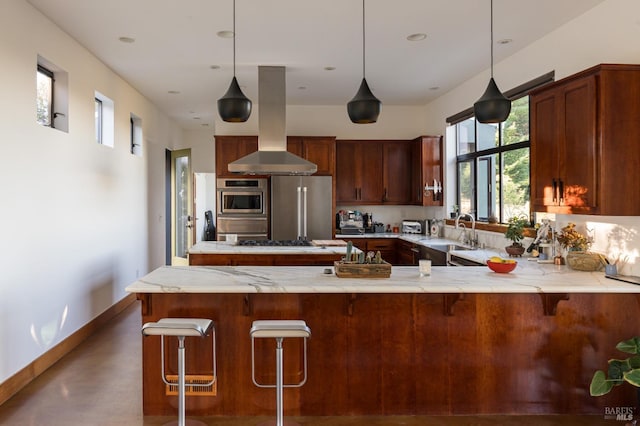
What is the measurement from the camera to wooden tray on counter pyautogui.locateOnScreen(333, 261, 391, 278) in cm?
303

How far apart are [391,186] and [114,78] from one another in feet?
13.5

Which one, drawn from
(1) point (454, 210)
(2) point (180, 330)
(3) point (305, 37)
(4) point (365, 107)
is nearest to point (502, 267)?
(4) point (365, 107)

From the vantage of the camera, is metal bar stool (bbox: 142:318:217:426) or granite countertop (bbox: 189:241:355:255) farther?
granite countertop (bbox: 189:241:355:255)

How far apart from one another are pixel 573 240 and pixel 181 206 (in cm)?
716

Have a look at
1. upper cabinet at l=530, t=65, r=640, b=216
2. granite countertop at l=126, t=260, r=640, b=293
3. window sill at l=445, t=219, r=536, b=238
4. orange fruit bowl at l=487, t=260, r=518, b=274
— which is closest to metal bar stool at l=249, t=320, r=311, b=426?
granite countertop at l=126, t=260, r=640, b=293

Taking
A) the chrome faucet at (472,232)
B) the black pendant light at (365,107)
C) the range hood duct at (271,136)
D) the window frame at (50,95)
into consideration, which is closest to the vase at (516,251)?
the chrome faucet at (472,232)

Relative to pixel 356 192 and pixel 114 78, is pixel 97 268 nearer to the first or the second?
pixel 114 78

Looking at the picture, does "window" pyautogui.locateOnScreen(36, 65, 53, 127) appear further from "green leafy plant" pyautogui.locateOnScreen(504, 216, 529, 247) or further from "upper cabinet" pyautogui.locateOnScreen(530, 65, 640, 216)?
"green leafy plant" pyautogui.locateOnScreen(504, 216, 529, 247)

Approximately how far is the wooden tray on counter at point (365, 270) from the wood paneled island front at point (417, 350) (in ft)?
0.24

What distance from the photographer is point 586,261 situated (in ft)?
11.4

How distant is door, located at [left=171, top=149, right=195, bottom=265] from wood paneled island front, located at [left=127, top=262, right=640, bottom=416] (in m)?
5.57

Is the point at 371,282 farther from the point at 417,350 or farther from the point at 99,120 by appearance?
the point at 99,120

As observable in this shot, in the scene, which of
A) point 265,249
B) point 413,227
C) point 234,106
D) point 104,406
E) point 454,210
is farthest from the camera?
point 413,227

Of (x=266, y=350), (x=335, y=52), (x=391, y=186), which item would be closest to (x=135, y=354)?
(x=266, y=350)
